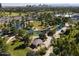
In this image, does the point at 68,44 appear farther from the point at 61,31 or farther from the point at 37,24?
the point at 37,24

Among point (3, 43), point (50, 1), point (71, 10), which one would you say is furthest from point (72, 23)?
point (3, 43)

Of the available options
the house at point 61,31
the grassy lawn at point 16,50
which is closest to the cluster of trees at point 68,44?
the house at point 61,31

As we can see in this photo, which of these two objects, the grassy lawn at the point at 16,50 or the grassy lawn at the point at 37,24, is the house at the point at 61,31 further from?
the grassy lawn at the point at 16,50

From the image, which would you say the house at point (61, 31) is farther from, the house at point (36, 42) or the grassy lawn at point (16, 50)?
the grassy lawn at point (16, 50)

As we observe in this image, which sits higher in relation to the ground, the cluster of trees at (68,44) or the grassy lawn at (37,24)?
the grassy lawn at (37,24)

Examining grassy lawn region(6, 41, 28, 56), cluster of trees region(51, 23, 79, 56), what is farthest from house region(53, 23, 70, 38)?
grassy lawn region(6, 41, 28, 56)

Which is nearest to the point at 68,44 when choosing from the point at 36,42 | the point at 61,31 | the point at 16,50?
the point at 61,31

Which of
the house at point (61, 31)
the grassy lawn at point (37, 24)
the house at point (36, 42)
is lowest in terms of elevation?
the house at point (36, 42)

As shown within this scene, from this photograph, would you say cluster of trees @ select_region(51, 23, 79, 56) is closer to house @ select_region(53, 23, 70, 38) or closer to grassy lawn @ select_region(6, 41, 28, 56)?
house @ select_region(53, 23, 70, 38)

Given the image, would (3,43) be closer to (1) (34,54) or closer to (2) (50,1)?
(1) (34,54)

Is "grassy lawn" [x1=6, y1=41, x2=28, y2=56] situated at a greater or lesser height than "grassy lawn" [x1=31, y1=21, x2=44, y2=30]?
lesser

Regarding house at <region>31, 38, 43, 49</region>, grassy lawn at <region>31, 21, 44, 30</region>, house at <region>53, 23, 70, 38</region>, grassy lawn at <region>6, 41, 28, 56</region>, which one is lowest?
grassy lawn at <region>6, 41, 28, 56</region>
